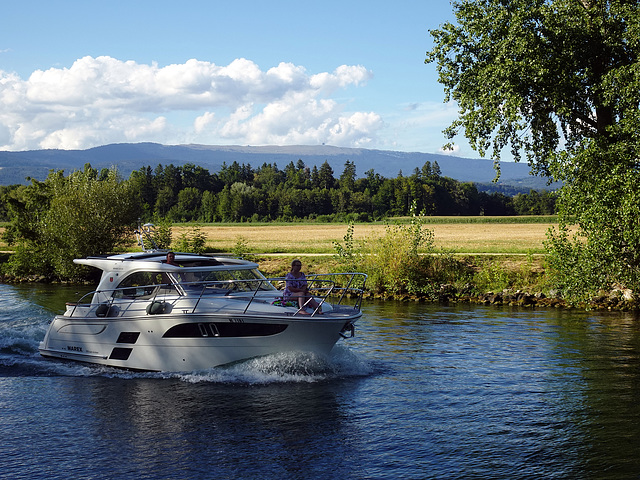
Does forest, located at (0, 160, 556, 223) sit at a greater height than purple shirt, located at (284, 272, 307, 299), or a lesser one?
greater

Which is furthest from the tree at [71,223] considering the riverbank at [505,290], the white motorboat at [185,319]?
the white motorboat at [185,319]

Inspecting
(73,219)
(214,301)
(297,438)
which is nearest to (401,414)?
(297,438)

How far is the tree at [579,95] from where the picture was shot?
2233cm

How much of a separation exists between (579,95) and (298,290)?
47.5 ft

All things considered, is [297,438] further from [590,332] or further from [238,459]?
[590,332]

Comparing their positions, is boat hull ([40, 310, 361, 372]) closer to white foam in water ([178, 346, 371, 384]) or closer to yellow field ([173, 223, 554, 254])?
white foam in water ([178, 346, 371, 384])

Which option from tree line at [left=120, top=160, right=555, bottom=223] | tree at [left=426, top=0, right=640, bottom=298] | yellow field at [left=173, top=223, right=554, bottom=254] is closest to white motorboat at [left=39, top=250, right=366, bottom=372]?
tree at [left=426, top=0, right=640, bottom=298]

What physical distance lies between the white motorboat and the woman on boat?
0.64ft

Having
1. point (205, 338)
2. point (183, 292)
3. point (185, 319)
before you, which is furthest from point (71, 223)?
point (205, 338)

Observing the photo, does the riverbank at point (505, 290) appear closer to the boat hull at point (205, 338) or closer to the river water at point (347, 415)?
the river water at point (347, 415)

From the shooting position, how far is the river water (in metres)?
11.0

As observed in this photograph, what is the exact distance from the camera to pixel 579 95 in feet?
80.5

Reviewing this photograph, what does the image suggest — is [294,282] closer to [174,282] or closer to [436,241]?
[174,282]

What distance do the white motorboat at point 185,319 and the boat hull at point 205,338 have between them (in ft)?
0.08
